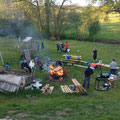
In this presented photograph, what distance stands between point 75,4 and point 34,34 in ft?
40.1

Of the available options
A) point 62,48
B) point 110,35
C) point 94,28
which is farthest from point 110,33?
point 62,48

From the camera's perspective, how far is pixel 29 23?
118 feet

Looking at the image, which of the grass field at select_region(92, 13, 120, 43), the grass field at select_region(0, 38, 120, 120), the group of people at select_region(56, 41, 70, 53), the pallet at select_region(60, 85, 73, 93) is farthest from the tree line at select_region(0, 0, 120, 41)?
the grass field at select_region(0, 38, 120, 120)

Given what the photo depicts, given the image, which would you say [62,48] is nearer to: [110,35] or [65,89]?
[65,89]

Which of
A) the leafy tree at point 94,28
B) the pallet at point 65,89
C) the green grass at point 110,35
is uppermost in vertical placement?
the leafy tree at point 94,28

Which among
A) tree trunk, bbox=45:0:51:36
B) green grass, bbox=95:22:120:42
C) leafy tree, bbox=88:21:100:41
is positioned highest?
tree trunk, bbox=45:0:51:36

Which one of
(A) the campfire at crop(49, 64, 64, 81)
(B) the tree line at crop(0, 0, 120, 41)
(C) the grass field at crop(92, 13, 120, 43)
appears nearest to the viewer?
(A) the campfire at crop(49, 64, 64, 81)

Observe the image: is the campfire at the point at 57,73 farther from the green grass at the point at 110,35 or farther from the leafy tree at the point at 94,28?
the leafy tree at the point at 94,28

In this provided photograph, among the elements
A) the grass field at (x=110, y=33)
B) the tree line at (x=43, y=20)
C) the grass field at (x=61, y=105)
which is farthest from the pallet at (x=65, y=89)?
the grass field at (x=110, y=33)

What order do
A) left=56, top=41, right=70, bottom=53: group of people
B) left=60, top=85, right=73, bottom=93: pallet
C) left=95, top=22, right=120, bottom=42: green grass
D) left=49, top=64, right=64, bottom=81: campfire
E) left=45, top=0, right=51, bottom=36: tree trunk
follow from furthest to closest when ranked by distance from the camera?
left=45, top=0, right=51, bottom=36: tree trunk → left=95, top=22, right=120, bottom=42: green grass → left=56, top=41, right=70, bottom=53: group of people → left=49, top=64, right=64, bottom=81: campfire → left=60, top=85, right=73, bottom=93: pallet

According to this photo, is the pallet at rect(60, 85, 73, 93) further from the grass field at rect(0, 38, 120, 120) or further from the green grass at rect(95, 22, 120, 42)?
the green grass at rect(95, 22, 120, 42)

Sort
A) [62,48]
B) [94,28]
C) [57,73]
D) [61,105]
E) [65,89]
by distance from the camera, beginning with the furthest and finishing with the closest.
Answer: [94,28] → [62,48] → [57,73] → [65,89] → [61,105]

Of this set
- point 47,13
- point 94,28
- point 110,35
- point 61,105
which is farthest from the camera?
point 110,35

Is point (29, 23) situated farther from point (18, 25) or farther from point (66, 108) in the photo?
point (66, 108)
